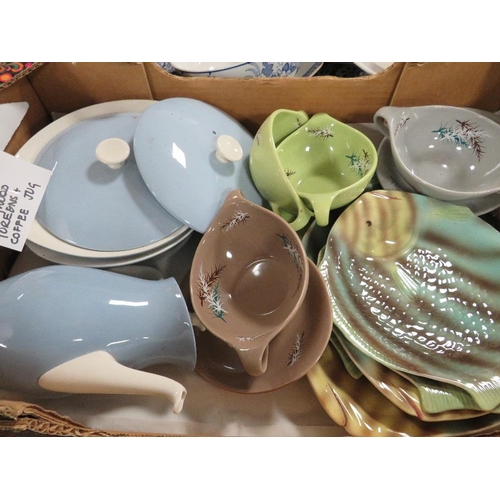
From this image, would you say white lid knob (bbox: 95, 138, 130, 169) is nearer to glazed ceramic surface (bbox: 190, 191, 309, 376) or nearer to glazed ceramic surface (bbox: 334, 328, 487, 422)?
glazed ceramic surface (bbox: 190, 191, 309, 376)

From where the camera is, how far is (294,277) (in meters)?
0.59

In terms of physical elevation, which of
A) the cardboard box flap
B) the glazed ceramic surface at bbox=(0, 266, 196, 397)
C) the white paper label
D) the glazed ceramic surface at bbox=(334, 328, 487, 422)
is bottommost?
the glazed ceramic surface at bbox=(334, 328, 487, 422)

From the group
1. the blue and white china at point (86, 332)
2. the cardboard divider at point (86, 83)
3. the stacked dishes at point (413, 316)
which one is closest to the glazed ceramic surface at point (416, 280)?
the stacked dishes at point (413, 316)

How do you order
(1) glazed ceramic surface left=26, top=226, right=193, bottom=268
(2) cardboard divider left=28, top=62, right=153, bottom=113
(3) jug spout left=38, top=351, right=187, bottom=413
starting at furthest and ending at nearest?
(2) cardboard divider left=28, top=62, right=153, bottom=113 → (1) glazed ceramic surface left=26, top=226, right=193, bottom=268 → (3) jug spout left=38, top=351, right=187, bottom=413

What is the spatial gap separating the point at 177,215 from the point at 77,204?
0.46 feet

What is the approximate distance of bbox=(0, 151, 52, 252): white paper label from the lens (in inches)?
21.0

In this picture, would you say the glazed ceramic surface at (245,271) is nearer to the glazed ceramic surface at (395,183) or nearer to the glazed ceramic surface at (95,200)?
the glazed ceramic surface at (95,200)

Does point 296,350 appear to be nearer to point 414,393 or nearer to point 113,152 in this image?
point 414,393

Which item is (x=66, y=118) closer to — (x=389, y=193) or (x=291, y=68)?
(x=291, y=68)

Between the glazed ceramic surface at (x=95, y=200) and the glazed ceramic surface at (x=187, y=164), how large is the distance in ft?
0.12

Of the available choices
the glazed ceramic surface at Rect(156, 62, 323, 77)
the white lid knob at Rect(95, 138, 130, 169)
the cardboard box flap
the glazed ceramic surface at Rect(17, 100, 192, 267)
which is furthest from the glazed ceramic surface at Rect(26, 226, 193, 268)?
the glazed ceramic surface at Rect(156, 62, 323, 77)

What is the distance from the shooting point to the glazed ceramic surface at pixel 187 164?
21.9 inches

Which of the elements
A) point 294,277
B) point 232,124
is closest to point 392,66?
point 232,124

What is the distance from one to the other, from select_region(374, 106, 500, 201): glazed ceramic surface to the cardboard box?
0.05 m
